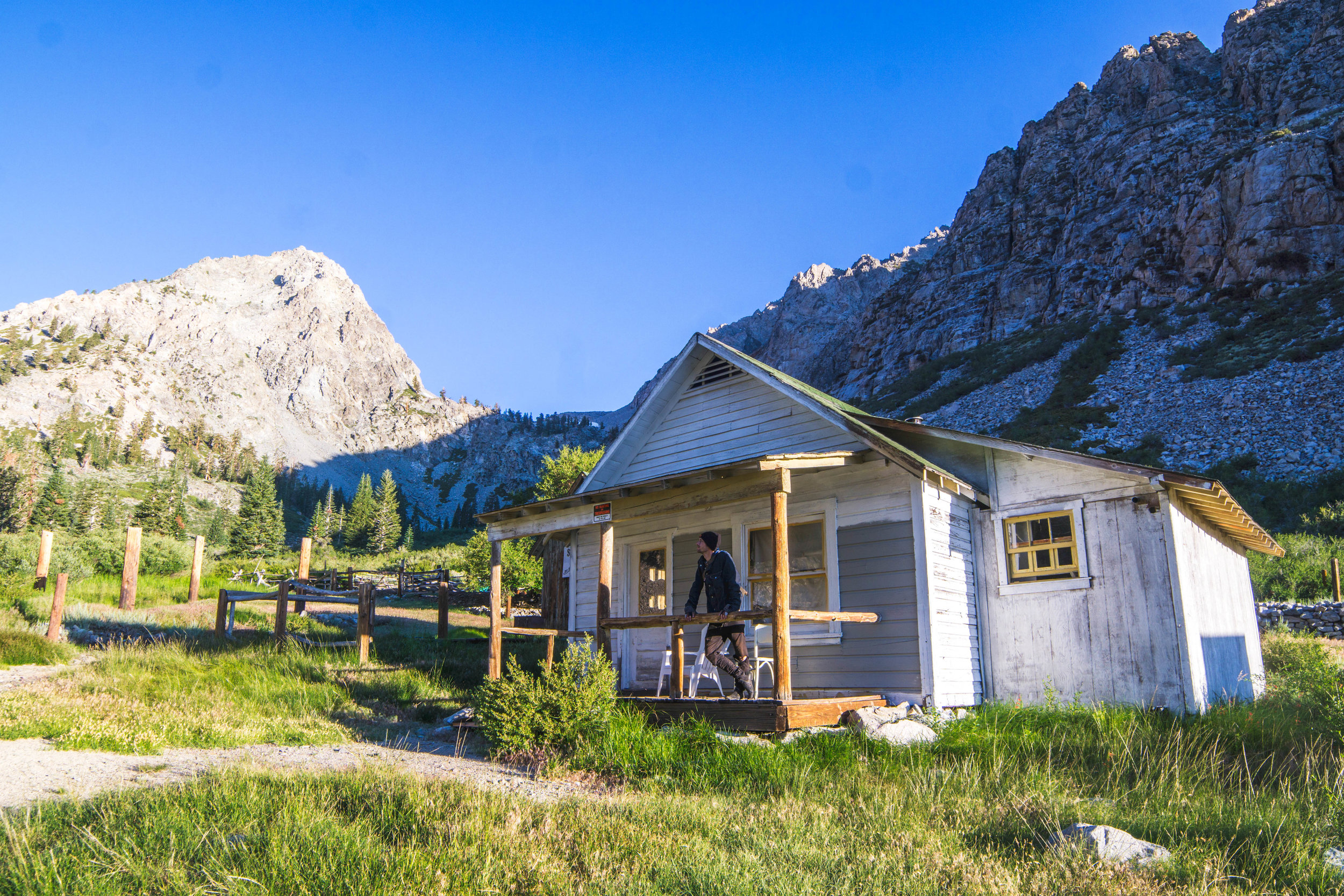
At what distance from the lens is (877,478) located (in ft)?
34.2

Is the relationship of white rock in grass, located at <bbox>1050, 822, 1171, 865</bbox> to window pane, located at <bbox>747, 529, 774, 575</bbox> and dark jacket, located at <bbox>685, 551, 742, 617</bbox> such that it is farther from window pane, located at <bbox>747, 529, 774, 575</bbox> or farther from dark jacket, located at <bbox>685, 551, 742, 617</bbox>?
window pane, located at <bbox>747, 529, 774, 575</bbox>

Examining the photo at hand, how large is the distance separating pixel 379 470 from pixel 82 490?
89.5 metres

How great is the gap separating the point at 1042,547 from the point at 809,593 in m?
2.99

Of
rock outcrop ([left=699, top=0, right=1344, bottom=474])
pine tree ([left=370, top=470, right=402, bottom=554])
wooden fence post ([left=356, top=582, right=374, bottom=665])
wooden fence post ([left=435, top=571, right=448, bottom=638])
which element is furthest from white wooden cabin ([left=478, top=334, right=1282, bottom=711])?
pine tree ([left=370, top=470, right=402, bottom=554])

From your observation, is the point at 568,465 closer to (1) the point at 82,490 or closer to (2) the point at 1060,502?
(2) the point at 1060,502

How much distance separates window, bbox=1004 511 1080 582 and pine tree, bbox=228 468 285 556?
7249 centimetres

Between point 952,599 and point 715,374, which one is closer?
point 952,599

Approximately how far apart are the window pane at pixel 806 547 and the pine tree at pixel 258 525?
70.3m

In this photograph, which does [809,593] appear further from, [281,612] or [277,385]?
[277,385]

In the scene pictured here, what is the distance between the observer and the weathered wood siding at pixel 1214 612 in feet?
30.1

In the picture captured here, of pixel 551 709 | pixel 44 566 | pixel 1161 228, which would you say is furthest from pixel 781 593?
pixel 1161 228

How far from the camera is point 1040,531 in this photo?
10.3 m

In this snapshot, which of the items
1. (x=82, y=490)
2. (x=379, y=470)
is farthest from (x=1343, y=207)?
(x=379, y=470)

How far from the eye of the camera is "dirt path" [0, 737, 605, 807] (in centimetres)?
590
